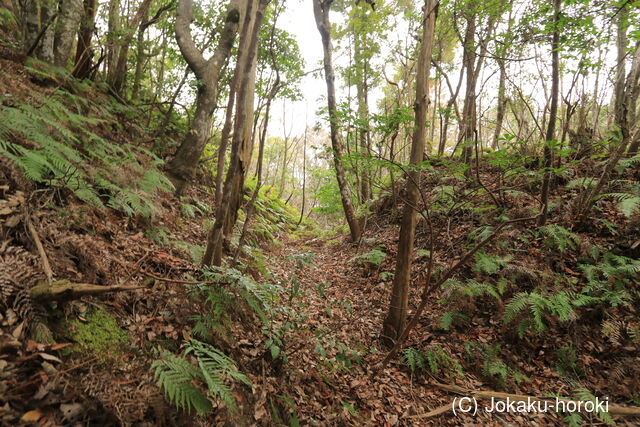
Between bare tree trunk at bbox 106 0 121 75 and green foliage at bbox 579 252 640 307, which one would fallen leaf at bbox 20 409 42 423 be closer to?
green foliage at bbox 579 252 640 307

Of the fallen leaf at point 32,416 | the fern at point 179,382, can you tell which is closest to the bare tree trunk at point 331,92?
the fern at point 179,382

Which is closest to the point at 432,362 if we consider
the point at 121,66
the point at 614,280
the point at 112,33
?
the point at 614,280

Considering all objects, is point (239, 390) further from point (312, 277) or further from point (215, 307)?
point (312, 277)

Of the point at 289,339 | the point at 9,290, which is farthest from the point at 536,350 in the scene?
the point at 9,290

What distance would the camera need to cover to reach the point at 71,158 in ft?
10.3

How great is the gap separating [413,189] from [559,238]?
308 cm

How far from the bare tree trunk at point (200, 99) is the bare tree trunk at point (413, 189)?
4033mm

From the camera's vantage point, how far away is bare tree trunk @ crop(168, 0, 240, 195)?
18.8 feet

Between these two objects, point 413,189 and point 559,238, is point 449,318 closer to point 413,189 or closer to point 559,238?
point 413,189

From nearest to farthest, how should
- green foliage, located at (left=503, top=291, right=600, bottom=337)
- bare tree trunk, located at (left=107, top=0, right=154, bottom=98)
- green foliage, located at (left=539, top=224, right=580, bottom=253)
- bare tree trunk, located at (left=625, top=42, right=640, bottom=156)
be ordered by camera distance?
green foliage, located at (left=503, top=291, right=600, bottom=337) → green foliage, located at (left=539, top=224, right=580, bottom=253) → bare tree trunk, located at (left=625, top=42, right=640, bottom=156) → bare tree trunk, located at (left=107, top=0, right=154, bottom=98)

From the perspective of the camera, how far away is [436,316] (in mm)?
4766

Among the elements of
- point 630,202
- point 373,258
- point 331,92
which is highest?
point 331,92

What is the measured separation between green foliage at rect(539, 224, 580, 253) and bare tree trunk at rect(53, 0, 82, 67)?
29.7ft

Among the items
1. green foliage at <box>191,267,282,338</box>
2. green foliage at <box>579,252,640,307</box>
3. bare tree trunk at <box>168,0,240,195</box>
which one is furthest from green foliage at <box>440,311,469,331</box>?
bare tree trunk at <box>168,0,240,195</box>
